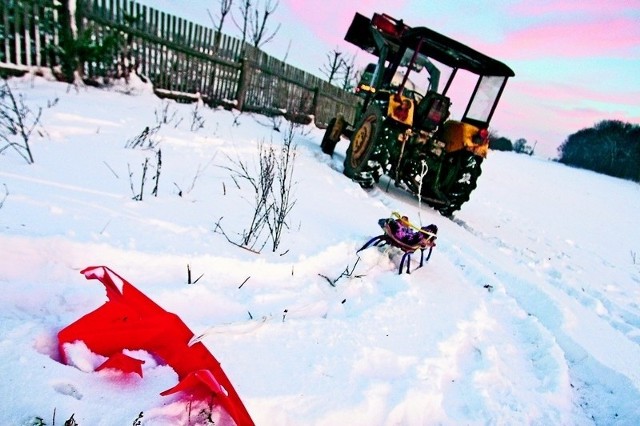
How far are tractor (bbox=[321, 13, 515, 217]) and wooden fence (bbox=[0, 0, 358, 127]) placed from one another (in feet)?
12.6

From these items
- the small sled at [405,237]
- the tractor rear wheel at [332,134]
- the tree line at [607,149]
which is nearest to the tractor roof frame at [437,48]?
the tractor rear wheel at [332,134]

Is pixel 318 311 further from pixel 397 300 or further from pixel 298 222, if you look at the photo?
pixel 298 222

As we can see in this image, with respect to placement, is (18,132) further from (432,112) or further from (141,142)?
(432,112)

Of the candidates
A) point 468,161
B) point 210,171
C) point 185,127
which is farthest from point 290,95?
point 210,171

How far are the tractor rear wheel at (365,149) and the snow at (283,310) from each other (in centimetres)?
125

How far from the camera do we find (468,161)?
4891 mm

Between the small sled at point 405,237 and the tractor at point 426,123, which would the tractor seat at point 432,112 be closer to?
the tractor at point 426,123

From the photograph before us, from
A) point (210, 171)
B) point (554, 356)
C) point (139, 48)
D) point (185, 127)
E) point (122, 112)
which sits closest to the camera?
point (554, 356)

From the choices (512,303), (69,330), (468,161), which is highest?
(468,161)

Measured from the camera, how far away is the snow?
1.08m

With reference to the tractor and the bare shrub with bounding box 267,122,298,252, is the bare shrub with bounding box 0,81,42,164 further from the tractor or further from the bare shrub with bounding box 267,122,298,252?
the tractor

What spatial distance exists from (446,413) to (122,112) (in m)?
4.91

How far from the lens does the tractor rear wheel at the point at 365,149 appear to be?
4.73 meters

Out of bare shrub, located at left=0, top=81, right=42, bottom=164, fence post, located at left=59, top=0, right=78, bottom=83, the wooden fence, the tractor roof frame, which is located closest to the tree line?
the wooden fence
